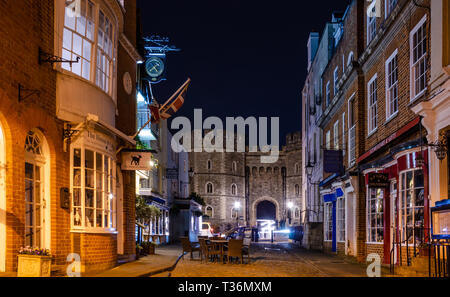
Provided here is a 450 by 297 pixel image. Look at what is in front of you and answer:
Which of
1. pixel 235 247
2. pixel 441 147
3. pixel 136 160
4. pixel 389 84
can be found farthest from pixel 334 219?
pixel 441 147

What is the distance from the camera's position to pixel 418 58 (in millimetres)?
13477

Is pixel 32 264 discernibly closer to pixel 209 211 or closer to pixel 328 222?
pixel 328 222

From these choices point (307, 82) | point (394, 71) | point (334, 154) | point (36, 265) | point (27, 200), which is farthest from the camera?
point (307, 82)

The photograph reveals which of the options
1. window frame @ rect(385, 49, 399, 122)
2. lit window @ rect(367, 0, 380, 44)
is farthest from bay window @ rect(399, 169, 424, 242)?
lit window @ rect(367, 0, 380, 44)

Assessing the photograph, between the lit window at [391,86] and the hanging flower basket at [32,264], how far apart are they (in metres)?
10.2

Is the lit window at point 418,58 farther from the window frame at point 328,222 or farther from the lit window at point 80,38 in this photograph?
the window frame at point 328,222

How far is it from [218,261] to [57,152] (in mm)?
9143

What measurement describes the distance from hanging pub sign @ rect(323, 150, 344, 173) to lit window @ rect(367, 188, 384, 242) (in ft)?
11.7

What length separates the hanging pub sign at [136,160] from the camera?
15.9 meters

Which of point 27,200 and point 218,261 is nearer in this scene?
point 27,200

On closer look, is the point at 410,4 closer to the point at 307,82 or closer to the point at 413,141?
the point at 413,141

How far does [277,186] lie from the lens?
225 feet

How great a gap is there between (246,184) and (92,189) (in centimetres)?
5629

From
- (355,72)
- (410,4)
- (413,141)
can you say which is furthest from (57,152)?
(355,72)
